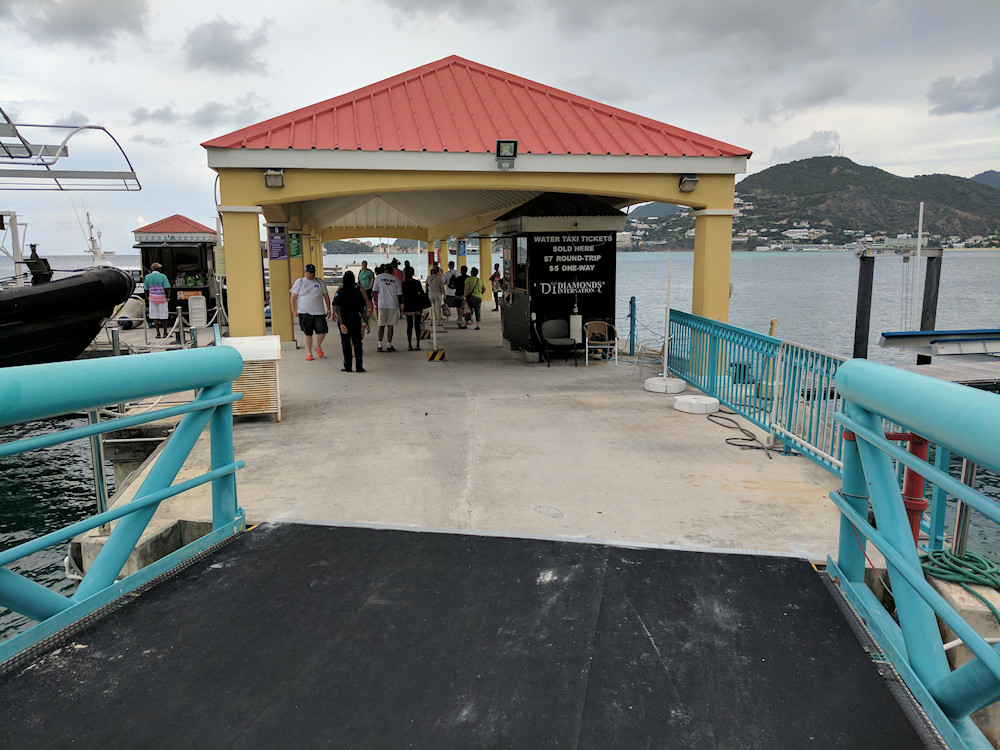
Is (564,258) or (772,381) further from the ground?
(564,258)

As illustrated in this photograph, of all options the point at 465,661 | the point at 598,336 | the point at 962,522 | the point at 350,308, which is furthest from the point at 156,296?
the point at 962,522

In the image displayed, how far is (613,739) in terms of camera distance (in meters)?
2.28

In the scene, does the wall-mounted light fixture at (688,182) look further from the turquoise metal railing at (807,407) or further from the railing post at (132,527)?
the railing post at (132,527)

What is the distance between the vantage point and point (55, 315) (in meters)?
10.0

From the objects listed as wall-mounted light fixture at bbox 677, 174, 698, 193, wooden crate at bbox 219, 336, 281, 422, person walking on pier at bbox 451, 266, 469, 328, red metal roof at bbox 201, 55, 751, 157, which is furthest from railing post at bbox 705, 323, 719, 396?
person walking on pier at bbox 451, 266, 469, 328

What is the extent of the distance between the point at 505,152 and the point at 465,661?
24.4ft

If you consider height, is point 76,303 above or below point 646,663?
above

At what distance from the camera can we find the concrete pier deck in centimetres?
495

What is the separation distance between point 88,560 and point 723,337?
7069mm

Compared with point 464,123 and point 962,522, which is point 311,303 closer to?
point 464,123

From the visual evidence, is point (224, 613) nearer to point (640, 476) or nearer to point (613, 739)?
point (613, 739)

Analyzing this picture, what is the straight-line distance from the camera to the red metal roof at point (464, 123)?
8992 mm

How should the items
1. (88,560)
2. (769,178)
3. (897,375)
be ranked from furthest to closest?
(769,178) < (88,560) < (897,375)

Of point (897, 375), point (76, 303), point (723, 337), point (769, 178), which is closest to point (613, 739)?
point (897, 375)
